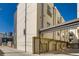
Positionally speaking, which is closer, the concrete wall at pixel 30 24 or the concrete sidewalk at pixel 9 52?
the concrete sidewalk at pixel 9 52

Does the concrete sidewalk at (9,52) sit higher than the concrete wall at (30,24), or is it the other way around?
the concrete wall at (30,24)

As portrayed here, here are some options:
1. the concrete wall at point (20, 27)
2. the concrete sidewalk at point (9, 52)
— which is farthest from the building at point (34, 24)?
the concrete sidewalk at point (9, 52)

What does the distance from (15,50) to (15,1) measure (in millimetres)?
939

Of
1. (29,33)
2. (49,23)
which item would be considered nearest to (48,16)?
(49,23)

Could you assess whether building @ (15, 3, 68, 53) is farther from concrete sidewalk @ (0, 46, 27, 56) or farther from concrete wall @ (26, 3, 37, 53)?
concrete sidewalk @ (0, 46, 27, 56)

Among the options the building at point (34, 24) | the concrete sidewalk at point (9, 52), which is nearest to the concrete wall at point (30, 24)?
the building at point (34, 24)

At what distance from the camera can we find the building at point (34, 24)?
5.23 metres

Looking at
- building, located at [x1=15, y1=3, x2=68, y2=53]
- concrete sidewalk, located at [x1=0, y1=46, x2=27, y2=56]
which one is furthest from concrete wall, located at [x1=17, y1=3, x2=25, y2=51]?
concrete sidewalk, located at [x1=0, y1=46, x2=27, y2=56]

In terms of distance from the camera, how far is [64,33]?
208 inches

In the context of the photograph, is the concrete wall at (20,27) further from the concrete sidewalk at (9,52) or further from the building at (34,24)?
the concrete sidewalk at (9,52)

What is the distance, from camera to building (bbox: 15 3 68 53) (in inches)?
206

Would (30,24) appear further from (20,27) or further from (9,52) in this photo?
(9,52)

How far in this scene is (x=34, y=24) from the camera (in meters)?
Answer: 5.25

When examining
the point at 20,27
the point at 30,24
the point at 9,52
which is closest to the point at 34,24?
the point at 30,24
